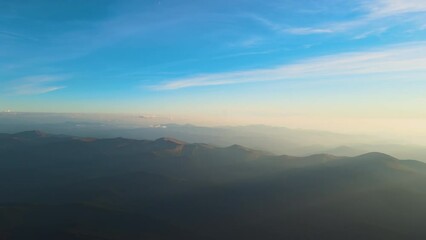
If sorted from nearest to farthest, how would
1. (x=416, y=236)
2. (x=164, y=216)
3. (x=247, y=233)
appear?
1. (x=416, y=236)
2. (x=247, y=233)
3. (x=164, y=216)

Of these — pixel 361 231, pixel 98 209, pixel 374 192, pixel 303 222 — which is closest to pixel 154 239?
pixel 98 209

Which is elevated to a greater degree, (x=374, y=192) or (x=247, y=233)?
(x=374, y=192)

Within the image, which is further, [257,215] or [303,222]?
[257,215]

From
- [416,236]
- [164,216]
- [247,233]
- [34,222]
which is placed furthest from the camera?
[164,216]

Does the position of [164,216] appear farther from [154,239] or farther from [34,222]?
[34,222]

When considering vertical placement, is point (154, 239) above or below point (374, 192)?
below

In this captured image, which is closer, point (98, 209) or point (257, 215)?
point (257, 215)

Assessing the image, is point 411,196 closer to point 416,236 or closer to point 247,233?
point 416,236

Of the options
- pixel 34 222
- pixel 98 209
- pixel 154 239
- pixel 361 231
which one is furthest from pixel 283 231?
pixel 34 222

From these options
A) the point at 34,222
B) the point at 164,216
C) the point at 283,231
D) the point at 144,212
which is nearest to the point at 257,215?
the point at 283,231
